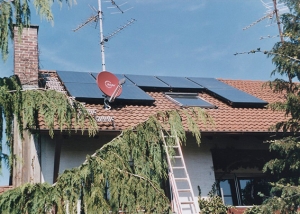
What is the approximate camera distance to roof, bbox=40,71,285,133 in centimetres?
1157

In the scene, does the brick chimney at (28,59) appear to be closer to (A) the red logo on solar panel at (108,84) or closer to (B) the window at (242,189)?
(A) the red logo on solar panel at (108,84)

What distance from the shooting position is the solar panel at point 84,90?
1228cm

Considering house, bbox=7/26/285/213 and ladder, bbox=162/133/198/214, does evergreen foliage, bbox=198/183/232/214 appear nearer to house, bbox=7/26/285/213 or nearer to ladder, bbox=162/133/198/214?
ladder, bbox=162/133/198/214

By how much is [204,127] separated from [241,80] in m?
8.01

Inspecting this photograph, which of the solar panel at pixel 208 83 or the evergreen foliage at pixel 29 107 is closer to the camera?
the evergreen foliage at pixel 29 107

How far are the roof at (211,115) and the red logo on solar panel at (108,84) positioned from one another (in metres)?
0.42

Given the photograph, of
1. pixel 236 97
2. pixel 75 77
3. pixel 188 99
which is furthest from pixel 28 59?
pixel 236 97

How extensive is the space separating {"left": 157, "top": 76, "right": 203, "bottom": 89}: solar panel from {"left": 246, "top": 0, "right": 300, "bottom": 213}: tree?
4.39 metres

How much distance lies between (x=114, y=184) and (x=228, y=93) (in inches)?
386

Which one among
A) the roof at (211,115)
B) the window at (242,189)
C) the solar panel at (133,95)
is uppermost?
the solar panel at (133,95)

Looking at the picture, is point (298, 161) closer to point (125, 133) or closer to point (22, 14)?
point (125, 133)

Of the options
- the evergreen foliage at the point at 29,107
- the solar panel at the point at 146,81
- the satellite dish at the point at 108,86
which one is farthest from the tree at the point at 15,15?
the solar panel at the point at 146,81

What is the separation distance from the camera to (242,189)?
12492mm

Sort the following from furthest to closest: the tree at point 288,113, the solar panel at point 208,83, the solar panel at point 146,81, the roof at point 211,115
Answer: the solar panel at point 208,83 < the solar panel at point 146,81 < the roof at point 211,115 < the tree at point 288,113
